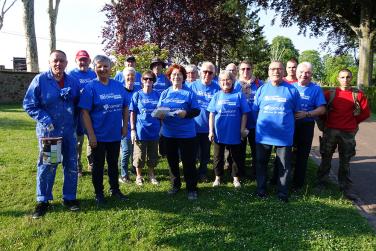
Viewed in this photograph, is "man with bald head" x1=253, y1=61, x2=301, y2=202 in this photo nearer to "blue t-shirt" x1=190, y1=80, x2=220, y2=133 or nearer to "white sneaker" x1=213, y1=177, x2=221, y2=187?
"white sneaker" x1=213, y1=177, x2=221, y2=187

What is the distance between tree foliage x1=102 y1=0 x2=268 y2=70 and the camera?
14.8 meters

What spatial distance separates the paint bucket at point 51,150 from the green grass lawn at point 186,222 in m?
0.75

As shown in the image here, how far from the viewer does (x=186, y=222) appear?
16.0ft

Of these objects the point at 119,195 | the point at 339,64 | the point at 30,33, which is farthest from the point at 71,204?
the point at 339,64

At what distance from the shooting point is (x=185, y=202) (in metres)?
5.55

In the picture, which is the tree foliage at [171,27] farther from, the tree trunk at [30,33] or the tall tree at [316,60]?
the tall tree at [316,60]

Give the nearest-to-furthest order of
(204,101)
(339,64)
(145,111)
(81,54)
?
(145,111) → (81,54) → (204,101) → (339,64)

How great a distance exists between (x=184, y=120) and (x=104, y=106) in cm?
119

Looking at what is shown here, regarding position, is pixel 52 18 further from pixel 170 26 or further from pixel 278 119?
pixel 278 119

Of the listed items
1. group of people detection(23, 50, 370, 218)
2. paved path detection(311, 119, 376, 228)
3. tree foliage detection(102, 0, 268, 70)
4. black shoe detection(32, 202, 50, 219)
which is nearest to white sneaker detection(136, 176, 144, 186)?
group of people detection(23, 50, 370, 218)

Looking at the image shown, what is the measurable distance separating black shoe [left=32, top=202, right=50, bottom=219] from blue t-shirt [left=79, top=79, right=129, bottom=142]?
1.11m

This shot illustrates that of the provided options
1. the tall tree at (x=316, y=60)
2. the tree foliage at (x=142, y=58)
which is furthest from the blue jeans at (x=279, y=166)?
the tall tree at (x=316, y=60)

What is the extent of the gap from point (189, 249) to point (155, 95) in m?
2.80

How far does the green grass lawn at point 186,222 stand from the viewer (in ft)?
14.4
